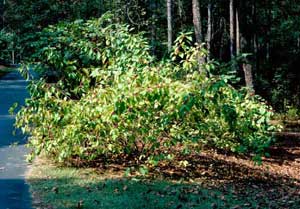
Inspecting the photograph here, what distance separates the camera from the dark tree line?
1792 cm

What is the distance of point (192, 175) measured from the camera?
9250mm

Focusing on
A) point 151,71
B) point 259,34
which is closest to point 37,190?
point 151,71

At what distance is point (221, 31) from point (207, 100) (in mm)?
22193

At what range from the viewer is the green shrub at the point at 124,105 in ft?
25.3

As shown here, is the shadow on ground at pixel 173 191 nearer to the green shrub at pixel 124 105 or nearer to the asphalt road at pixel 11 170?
the asphalt road at pixel 11 170

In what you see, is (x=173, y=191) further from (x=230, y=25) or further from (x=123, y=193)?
(x=230, y=25)

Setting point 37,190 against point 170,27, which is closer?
point 37,190

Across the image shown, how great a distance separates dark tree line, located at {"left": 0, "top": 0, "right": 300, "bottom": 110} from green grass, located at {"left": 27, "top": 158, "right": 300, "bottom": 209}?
795cm

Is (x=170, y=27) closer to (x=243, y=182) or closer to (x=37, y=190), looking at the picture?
(x=243, y=182)

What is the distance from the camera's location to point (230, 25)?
22.5 m

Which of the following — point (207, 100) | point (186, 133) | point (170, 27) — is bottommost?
point (186, 133)

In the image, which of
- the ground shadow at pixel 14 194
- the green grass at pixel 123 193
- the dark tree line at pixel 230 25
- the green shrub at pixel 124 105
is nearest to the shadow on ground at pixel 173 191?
the green grass at pixel 123 193

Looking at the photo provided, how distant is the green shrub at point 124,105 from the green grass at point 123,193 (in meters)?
0.51

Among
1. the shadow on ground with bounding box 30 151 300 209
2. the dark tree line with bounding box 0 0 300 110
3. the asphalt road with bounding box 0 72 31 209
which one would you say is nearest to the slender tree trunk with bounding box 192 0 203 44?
the dark tree line with bounding box 0 0 300 110
